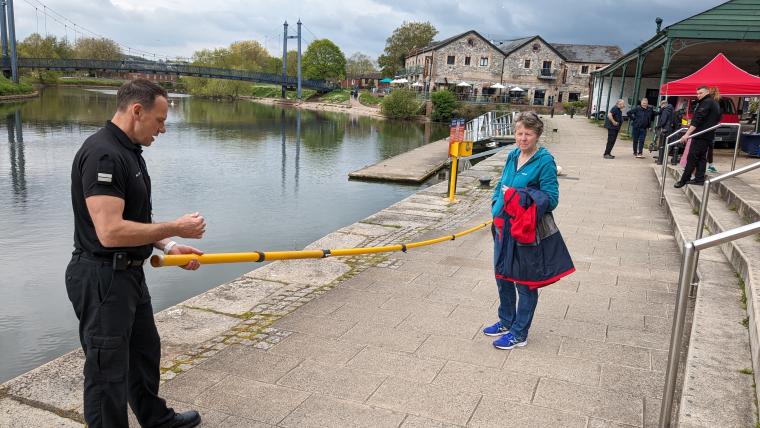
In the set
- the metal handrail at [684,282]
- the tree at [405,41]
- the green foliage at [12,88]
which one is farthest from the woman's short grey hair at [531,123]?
the tree at [405,41]

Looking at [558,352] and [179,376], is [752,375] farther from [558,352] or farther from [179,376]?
[179,376]

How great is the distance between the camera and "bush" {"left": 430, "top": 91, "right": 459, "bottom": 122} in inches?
2131

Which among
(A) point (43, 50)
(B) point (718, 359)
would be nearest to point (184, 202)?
(B) point (718, 359)

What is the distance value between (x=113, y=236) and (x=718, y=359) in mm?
3601

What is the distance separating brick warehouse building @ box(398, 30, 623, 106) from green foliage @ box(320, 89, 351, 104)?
18.3m

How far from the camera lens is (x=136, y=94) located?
2609 mm

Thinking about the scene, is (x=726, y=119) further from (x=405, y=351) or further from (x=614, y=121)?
(x=405, y=351)

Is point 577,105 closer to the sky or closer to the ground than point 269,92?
closer to the sky

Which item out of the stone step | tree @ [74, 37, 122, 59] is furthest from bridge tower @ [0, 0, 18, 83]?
the stone step

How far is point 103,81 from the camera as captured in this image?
404 feet

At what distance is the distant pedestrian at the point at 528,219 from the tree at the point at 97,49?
369 ft

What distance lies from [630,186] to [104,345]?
11951 mm

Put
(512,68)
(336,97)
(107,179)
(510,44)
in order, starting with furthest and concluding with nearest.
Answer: (336,97), (510,44), (512,68), (107,179)

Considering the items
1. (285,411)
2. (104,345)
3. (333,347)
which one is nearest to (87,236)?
(104,345)
